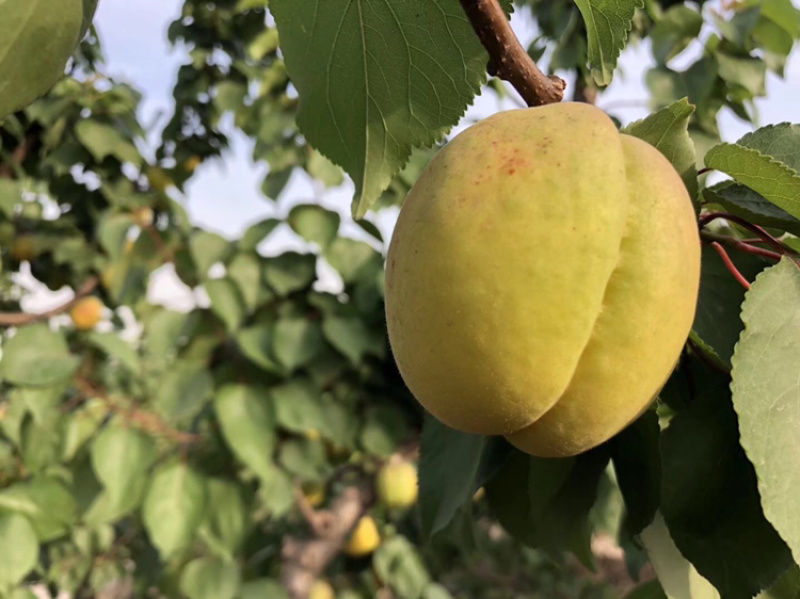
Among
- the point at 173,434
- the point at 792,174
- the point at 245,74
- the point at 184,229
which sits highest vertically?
the point at 792,174

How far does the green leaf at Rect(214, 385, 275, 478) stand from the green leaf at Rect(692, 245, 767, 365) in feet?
2.76

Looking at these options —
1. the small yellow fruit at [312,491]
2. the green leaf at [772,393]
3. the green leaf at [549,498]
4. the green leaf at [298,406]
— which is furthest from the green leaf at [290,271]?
the green leaf at [772,393]

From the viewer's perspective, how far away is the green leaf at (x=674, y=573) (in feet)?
1.65

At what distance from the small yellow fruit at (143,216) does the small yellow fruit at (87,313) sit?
0.27 m

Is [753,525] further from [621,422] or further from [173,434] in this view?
[173,434]

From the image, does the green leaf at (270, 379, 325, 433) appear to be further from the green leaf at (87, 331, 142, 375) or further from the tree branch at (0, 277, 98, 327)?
the tree branch at (0, 277, 98, 327)

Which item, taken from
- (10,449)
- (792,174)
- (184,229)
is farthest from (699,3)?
(10,449)

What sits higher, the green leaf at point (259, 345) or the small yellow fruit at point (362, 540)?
the green leaf at point (259, 345)

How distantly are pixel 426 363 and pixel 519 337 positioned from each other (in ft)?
0.17

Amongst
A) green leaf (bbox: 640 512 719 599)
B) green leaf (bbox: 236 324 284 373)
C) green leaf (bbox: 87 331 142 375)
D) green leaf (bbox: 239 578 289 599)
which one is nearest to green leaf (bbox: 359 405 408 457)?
green leaf (bbox: 236 324 284 373)

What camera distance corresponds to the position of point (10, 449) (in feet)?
4.46

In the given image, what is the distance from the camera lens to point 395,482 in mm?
1487

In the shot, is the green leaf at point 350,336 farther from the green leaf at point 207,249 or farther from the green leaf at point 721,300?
the green leaf at point 721,300

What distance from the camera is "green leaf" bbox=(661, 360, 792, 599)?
433mm
